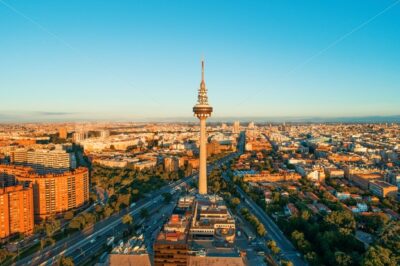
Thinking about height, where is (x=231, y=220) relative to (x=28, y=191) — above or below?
below

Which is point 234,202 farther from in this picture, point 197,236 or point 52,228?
point 52,228

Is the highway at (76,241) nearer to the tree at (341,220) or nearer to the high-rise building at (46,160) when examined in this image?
the tree at (341,220)

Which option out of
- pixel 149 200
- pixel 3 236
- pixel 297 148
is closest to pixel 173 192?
pixel 149 200

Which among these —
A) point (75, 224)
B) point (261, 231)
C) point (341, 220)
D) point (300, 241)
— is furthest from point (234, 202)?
point (75, 224)

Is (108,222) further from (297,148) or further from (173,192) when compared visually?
(297,148)

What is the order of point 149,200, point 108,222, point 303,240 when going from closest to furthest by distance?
point 303,240 < point 108,222 < point 149,200

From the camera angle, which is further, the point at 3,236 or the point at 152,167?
the point at 152,167

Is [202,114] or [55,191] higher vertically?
[202,114]
